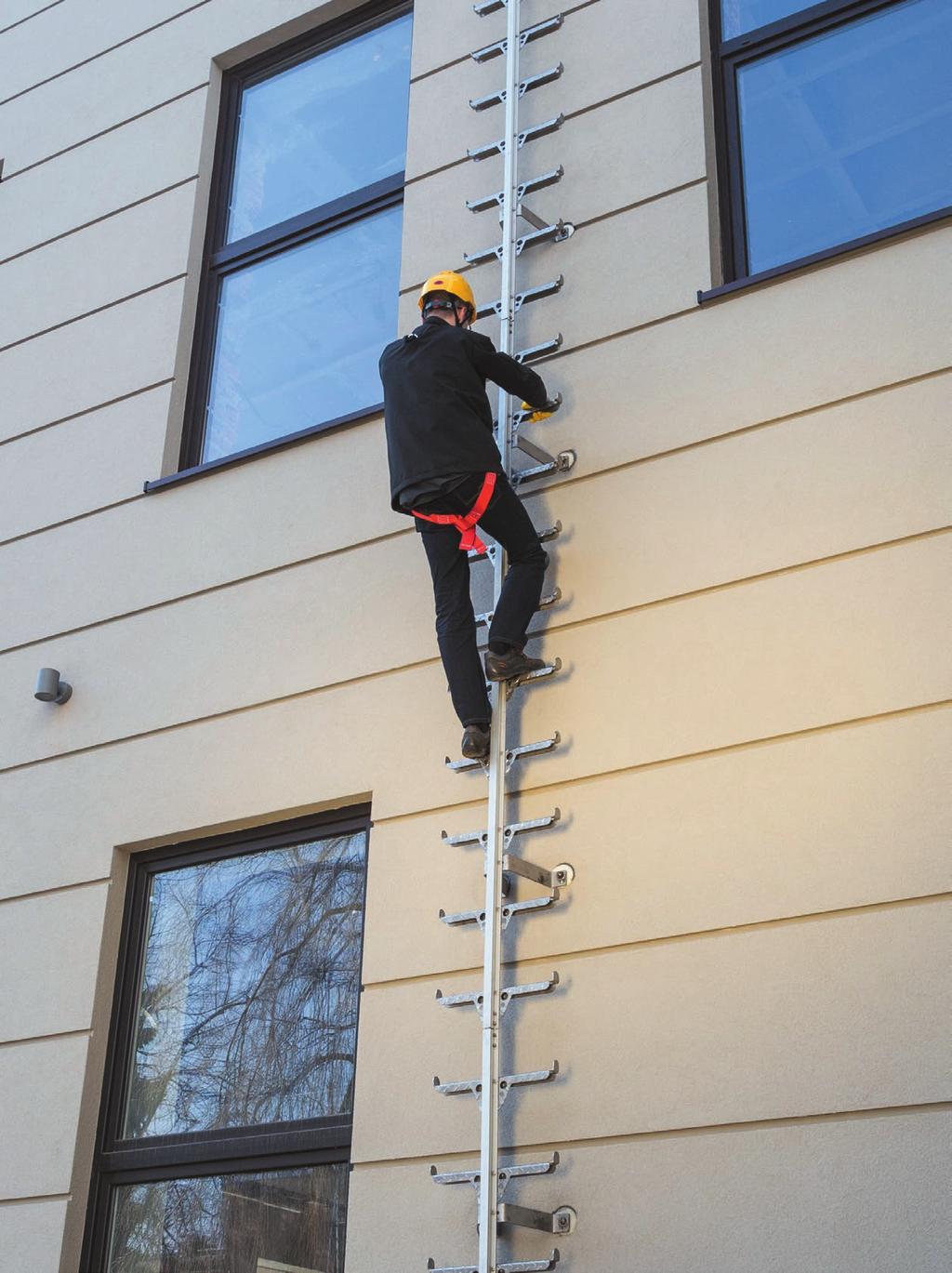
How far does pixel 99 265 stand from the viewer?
676 cm

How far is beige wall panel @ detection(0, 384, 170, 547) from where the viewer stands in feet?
20.2

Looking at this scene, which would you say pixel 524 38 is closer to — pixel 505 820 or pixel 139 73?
pixel 139 73

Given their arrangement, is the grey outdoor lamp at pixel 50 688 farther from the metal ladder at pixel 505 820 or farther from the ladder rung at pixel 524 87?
the ladder rung at pixel 524 87

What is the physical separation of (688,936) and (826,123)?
288 cm

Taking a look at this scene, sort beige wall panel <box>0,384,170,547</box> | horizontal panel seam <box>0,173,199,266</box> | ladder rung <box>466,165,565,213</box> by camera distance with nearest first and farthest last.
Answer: ladder rung <box>466,165,565,213</box> → beige wall panel <box>0,384,170,547</box> → horizontal panel seam <box>0,173,199,266</box>

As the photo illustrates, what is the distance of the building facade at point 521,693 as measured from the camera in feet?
13.3

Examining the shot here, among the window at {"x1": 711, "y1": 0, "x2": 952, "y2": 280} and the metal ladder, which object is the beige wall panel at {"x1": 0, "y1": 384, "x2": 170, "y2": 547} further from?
the window at {"x1": 711, "y1": 0, "x2": 952, "y2": 280}

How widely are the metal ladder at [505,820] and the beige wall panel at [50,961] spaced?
1395mm

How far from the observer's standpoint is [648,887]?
434 centimetres

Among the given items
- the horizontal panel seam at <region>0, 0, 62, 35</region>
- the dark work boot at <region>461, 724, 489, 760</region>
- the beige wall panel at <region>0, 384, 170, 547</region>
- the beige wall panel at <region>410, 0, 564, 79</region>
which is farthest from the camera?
the horizontal panel seam at <region>0, 0, 62, 35</region>

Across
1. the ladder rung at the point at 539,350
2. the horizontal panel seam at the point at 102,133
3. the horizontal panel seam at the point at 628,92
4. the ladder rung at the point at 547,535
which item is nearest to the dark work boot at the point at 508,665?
the ladder rung at the point at 547,535

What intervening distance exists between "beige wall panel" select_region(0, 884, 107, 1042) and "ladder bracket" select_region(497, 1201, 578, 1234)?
5.92 ft

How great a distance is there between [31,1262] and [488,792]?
6.63 feet

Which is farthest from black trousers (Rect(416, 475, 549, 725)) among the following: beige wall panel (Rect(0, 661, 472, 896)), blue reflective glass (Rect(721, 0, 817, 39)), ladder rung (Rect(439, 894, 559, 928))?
blue reflective glass (Rect(721, 0, 817, 39))
